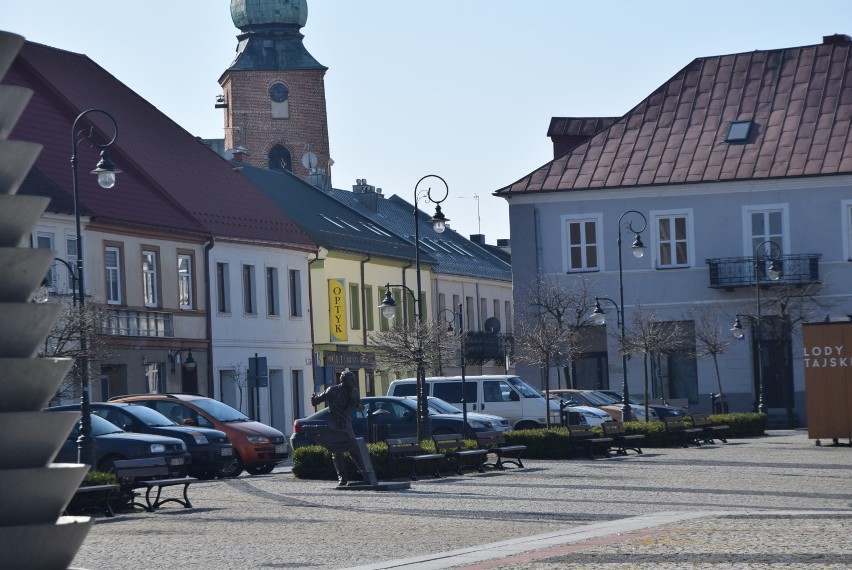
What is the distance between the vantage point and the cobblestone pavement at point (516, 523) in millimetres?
15156

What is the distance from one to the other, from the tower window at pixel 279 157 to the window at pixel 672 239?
49069 mm

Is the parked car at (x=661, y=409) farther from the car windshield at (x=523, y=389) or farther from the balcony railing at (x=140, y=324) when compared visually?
the balcony railing at (x=140, y=324)

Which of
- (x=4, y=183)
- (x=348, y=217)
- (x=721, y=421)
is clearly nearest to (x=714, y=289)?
(x=721, y=421)

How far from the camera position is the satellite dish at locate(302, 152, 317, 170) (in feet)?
334

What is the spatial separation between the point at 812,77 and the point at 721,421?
18.7m

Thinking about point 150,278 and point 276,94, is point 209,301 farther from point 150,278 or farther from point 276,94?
point 276,94

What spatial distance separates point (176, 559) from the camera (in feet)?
53.6

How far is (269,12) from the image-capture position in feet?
354

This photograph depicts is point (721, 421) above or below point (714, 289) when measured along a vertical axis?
below

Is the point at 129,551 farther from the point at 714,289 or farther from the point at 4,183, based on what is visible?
the point at 714,289

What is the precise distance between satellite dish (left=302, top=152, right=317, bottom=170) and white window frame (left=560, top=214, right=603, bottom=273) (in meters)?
42.9

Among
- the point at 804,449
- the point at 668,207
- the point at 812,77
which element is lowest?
the point at 804,449

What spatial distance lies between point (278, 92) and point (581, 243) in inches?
1955

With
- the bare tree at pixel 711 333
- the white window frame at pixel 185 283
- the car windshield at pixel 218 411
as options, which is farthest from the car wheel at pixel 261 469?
the bare tree at pixel 711 333
